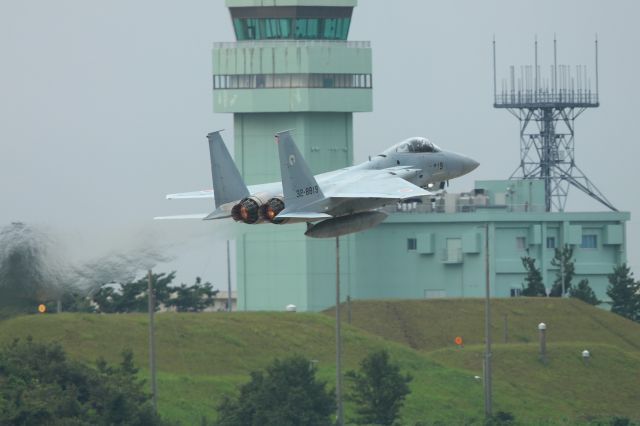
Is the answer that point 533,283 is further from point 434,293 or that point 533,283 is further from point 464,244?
point 434,293

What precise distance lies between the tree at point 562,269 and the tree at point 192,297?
73.4ft

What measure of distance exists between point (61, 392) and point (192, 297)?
5980 cm

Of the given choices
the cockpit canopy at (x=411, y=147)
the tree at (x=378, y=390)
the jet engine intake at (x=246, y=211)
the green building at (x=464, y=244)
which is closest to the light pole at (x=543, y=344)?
the tree at (x=378, y=390)

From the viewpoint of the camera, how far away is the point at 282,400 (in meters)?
97.2

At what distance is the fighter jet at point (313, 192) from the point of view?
74.1 m

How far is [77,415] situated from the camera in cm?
8875

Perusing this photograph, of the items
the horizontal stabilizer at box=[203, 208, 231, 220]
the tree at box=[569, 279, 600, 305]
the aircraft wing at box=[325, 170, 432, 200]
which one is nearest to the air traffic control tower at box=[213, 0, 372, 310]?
the tree at box=[569, 279, 600, 305]

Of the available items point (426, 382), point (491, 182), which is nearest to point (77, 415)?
point (426, 382)

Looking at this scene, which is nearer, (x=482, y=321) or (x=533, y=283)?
(x=482, y=321)

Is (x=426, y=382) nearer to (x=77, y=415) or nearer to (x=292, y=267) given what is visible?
(x=77, y=415)

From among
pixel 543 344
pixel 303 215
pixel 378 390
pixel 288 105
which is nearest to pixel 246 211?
pixel 303 215

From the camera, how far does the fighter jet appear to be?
7406 centimetres

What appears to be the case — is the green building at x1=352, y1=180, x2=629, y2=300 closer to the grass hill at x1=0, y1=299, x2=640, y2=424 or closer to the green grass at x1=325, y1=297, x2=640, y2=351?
the green grass at x1=325, y1=297, x2=640, y2=351

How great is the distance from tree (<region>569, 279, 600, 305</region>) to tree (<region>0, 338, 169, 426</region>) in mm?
56679
